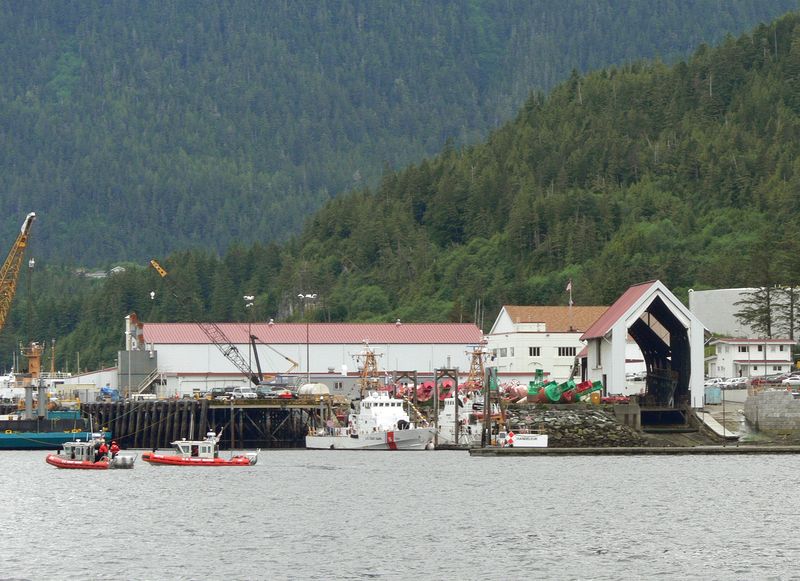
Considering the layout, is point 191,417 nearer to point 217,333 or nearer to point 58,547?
point 217,333

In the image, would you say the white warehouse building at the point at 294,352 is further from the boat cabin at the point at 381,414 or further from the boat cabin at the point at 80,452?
the boat cabin at the point at 80,452

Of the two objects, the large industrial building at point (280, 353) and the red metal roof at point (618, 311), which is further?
the large industrial building at point (280, 353)

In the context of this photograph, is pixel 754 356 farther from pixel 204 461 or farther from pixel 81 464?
pixel 81 464

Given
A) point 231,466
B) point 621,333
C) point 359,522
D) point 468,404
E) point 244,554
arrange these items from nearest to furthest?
point 244,554 → point 359,522 → point 231,466 → point 621,333 → point 468,404

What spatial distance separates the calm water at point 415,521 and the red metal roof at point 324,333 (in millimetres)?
56788

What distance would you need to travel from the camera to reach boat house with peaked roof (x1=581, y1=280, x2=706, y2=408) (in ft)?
408

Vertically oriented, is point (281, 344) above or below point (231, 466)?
above

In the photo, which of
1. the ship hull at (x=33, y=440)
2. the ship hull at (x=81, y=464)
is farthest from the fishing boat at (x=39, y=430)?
the ship hull at (x=81, y=464)

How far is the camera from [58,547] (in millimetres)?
68375

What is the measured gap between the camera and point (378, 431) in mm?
132125

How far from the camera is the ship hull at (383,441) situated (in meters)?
130

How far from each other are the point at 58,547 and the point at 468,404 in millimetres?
70764

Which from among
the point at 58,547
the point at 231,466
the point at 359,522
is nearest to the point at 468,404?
the point at 231,466

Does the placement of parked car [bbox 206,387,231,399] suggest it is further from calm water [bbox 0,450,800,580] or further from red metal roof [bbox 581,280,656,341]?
calm water [bbox 0,450,800,580]
